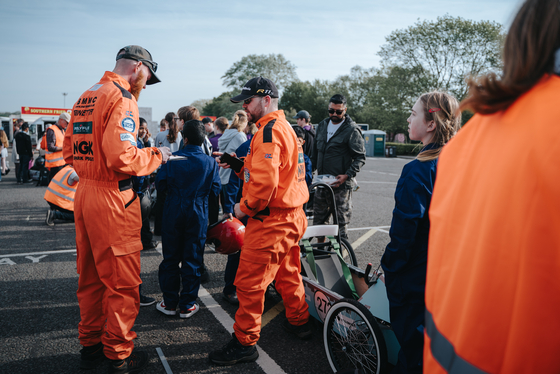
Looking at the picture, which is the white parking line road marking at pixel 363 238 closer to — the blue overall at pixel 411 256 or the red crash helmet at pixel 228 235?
the red crash helmet at pixel 228 235

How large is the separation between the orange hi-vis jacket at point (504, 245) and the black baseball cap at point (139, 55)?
8.45ft

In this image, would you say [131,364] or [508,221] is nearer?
[508,221]

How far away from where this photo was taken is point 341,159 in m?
5.13

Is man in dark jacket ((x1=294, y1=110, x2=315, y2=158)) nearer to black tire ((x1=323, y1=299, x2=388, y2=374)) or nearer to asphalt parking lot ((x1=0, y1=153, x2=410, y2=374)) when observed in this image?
asphalt parking lot ((x1=0, y1=153, x2=410, y2=374))

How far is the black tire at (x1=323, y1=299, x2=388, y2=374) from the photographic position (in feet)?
7.66

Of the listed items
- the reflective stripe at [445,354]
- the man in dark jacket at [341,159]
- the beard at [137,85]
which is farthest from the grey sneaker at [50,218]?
the reflective stripe at [445,354]

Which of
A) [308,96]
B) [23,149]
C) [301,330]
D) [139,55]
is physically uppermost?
[308,96]

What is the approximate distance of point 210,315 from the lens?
3639 mm

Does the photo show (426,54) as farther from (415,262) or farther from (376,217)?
(415,262)

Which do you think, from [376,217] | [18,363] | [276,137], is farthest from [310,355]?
[376,217]

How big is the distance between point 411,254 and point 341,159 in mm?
3114

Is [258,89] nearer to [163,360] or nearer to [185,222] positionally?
[185,222]

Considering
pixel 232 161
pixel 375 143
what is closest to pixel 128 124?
pixel 232 161

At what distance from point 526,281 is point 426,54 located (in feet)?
143
